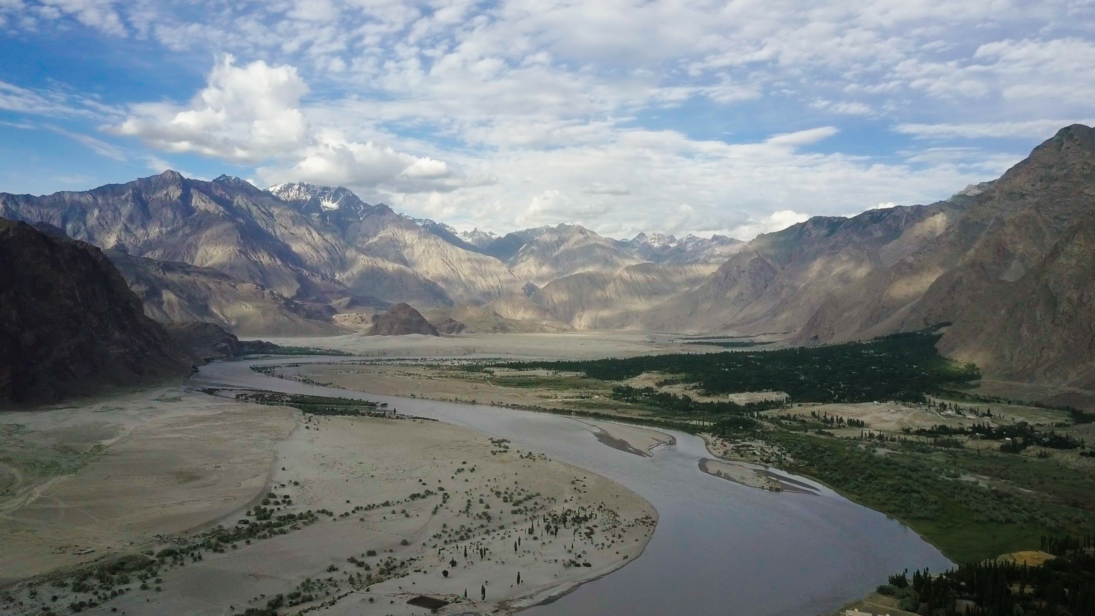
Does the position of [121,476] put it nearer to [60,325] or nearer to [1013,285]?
[60,325]

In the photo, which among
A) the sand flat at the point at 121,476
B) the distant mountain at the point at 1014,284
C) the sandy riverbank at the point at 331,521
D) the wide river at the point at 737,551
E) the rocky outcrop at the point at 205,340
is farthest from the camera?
the rocky outcrop at the point at 205,340

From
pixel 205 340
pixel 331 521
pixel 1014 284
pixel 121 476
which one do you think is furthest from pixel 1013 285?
pixel 205 340

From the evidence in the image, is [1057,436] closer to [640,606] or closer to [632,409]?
[632,409]

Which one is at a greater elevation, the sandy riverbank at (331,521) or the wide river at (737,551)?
the sandy riverbank at (331,521)

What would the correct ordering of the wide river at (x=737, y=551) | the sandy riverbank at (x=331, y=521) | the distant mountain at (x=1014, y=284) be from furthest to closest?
the distant mountain at (x=1014, y=284), the wide river at (x=737, y=551), the sandy riverbank at (x=331, y=521)

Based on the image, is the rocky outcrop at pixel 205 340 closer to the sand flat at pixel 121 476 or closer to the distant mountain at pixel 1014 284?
the sand flat at pixel 121 476

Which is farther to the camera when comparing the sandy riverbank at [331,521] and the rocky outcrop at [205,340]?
the rocky outcrop at [205,340]

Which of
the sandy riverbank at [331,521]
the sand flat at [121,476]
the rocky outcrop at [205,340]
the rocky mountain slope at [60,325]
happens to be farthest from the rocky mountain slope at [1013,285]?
the rocky outcrop at [205,340]

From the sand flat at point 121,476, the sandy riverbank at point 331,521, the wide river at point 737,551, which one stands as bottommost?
the wide river at point 737,551
